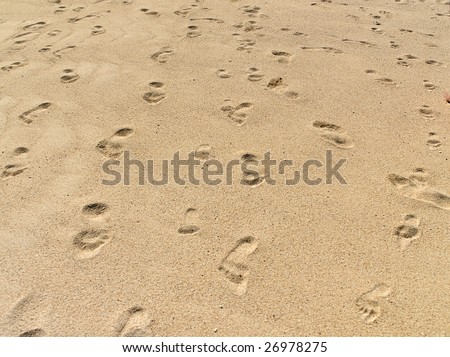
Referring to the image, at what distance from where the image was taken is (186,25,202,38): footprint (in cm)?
438

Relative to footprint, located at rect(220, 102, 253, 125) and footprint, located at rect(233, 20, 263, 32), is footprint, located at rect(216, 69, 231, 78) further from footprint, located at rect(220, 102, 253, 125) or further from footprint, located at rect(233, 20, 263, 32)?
footprint, located at rect(233, 20, 263, 32)

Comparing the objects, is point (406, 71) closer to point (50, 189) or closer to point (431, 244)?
point (431, 244)

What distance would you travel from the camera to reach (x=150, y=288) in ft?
6.51

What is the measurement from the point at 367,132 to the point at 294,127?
0.51m

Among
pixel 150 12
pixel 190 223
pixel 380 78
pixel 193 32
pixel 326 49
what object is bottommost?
pixel 190 223

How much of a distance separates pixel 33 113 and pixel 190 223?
168 cm

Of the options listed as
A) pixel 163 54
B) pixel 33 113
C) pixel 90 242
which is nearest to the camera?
pixel 90 242

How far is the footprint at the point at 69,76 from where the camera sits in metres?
3.59

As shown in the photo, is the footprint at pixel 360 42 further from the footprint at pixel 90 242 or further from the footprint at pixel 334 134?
the footprint at pixel 90 242

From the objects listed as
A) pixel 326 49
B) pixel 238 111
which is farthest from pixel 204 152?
pixel 326 49

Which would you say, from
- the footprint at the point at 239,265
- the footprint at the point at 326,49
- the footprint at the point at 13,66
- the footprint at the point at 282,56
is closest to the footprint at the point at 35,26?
the footprint at the point at 13,66

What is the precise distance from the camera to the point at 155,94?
3373 millimetres

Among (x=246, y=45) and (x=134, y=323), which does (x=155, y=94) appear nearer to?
(x=246, y=45)

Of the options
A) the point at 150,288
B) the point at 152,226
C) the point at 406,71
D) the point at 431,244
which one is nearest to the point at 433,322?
the point at 431,244
